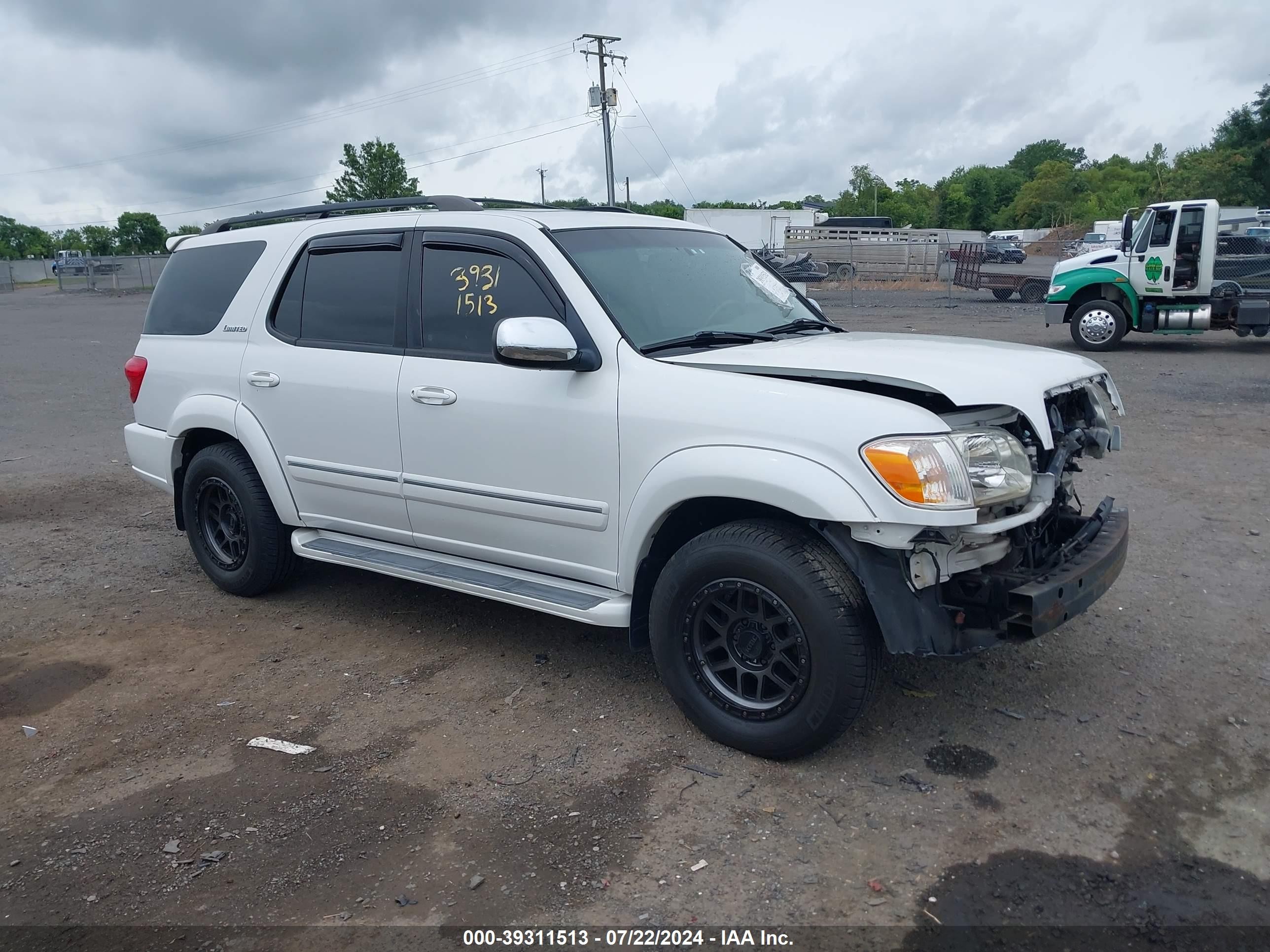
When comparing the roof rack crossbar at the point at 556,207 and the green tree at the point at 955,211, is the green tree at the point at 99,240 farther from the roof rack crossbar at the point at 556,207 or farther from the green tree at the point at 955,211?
the roof rack crossbar at the point at 556,207

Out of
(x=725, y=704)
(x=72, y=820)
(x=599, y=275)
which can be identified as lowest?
(x=72, y=820)

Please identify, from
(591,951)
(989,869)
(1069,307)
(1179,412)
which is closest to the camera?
(591,951)

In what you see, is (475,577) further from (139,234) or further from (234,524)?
(139,234)

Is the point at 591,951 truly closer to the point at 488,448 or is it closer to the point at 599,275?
the point at 488,448

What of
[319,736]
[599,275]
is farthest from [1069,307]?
[319,736]

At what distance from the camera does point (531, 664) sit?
470cm

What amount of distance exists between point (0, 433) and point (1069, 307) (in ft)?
50.0

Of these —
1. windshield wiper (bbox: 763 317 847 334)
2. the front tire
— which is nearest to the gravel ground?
the front tire

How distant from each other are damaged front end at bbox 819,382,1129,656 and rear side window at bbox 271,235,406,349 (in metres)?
2.45

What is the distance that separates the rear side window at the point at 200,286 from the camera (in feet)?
18.1

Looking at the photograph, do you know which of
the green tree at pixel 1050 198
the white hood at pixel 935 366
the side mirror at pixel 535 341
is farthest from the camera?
the green tree at pixel 1050 198

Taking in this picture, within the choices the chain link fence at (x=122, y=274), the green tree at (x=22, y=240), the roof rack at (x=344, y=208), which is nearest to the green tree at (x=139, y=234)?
the green tree at (x=22, y=240)

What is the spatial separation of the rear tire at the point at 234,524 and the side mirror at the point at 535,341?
7.08 feet

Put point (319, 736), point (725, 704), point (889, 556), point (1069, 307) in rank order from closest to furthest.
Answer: point (889, 556) → point (725, 704) → point (319, 736) → point (1069, 307)
